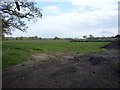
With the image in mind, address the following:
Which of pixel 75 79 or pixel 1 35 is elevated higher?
pixel 1 35

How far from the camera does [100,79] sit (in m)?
5.30

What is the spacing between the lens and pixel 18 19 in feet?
56.3

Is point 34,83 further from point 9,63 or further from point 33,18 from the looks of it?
point 33,18

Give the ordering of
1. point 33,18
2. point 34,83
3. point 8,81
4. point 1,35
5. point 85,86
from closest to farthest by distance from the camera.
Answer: point 85,86 → point 34,83 → point 8,81 → point 1,35 → point 33,18

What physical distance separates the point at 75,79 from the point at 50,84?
1143 millimetres

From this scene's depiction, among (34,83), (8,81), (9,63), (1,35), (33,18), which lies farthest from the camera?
(33,18)

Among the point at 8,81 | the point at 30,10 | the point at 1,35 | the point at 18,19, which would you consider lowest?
the point at 8,81

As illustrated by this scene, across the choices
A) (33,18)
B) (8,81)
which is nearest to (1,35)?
(33,18)

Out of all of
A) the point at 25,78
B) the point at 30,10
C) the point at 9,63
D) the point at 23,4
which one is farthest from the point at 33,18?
the point at 25,78

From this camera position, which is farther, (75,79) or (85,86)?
(75,79)

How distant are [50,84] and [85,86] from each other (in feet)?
4.44

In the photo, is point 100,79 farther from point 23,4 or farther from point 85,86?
point 23,4

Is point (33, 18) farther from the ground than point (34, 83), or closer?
farther from the ground

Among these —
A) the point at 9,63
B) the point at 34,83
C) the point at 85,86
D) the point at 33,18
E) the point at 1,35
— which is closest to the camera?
the point at 85,86
